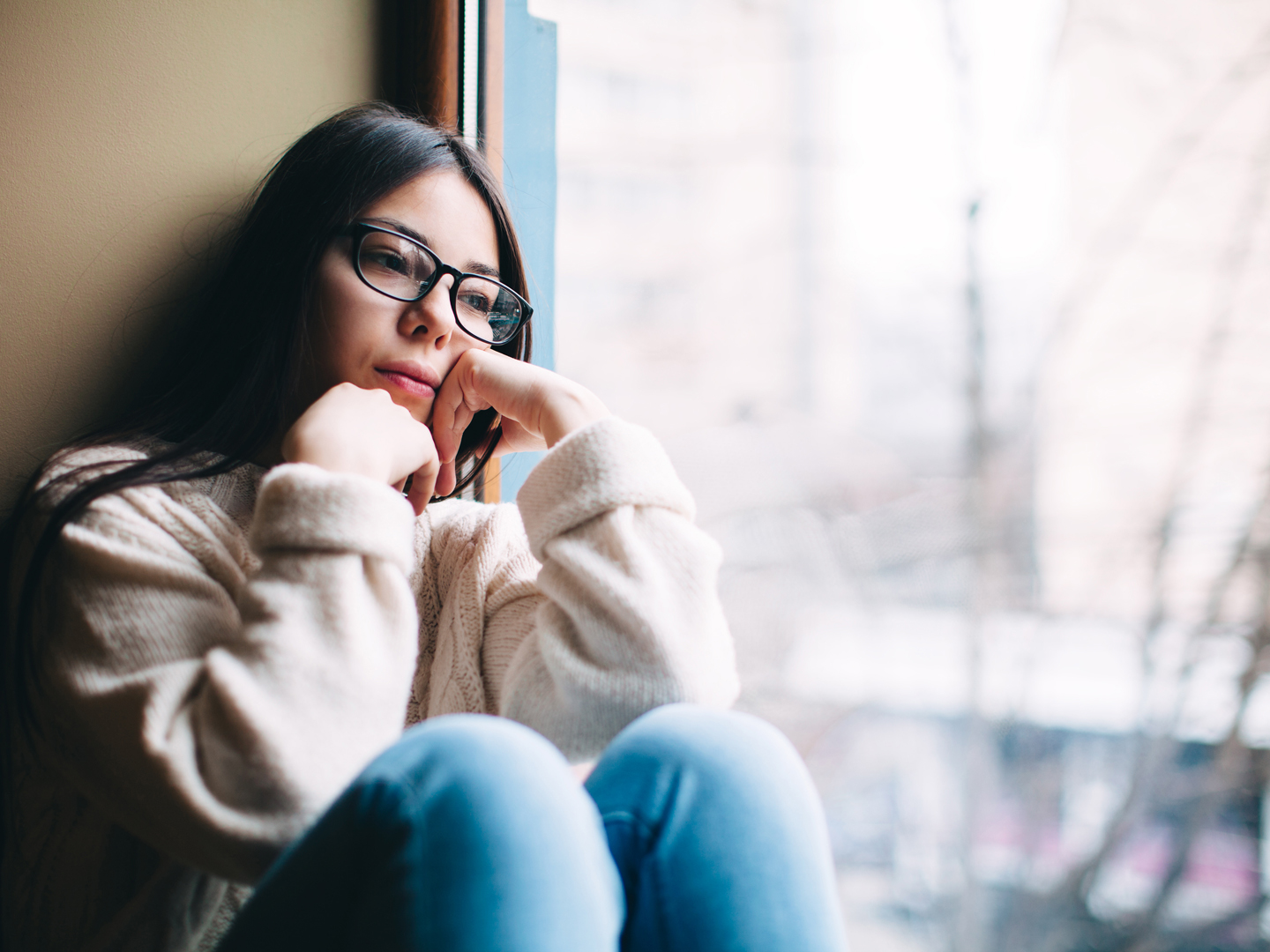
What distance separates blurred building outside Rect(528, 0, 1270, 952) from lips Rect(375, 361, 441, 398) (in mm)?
385

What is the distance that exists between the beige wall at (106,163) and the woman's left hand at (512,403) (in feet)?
1.35

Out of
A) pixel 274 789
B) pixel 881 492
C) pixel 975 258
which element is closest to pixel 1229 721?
pixel 881 492

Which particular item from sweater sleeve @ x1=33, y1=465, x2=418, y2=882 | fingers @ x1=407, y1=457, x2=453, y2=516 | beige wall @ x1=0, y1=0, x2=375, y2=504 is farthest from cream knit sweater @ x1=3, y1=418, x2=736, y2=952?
beige wall @ x1=0, y1=0, x2=375, y2=504

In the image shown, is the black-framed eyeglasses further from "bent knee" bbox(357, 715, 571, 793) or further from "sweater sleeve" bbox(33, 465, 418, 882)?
"bent knee" bbox(357, 715, 571, 793)

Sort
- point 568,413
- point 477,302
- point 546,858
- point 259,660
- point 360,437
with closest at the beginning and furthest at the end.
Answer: point 546,858
point 259,660
point 360,437
point 568,413
point 477,302

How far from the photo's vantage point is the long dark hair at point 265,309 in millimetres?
807

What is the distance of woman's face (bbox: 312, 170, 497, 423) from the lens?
0.85 metres

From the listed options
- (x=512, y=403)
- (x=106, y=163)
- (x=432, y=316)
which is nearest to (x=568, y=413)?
(x=512, y=403)

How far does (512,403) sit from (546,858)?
51 centimetres

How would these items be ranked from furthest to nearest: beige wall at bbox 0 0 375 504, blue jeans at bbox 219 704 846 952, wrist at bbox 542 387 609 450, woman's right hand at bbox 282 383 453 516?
1. beige wall at bbox 0 0 375 504
2. wrist at bbox 542 387 609 450
3. woman's right hand at bbox 282 383 453 516
4. blue jeans at bbox 219 704 846 952

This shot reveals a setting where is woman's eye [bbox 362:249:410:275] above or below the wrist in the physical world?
above

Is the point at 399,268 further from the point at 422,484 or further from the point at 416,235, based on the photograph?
the point at 422,484

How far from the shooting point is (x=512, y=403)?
33.9 inches

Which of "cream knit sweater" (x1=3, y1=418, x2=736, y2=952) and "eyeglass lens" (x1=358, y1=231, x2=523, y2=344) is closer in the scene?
"cream knit sweater" (x1=3, y1=418, x2=736, y2=952)
